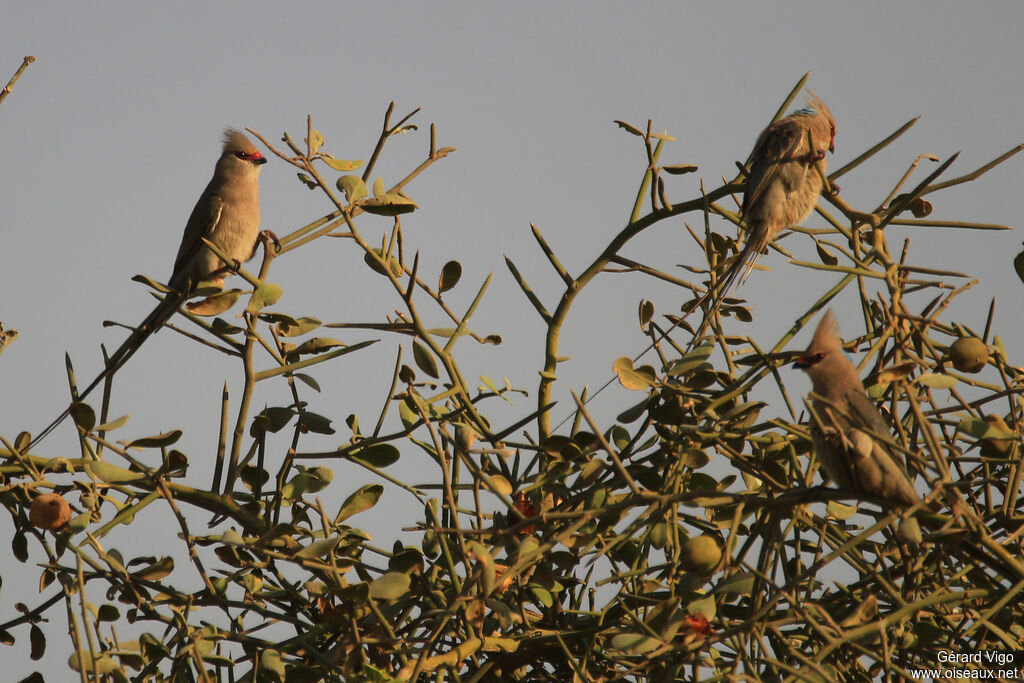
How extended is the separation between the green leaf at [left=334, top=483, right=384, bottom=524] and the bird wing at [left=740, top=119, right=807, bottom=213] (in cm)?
139

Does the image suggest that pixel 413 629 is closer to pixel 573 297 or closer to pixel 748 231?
pixel 573 297

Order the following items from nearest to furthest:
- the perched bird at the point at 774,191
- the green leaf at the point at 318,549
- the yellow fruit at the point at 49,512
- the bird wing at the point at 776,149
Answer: the green leaf at the point at 318,549 < the yellow fruit at the point at 49,512 < the perched bird at the point at 774,191 < the bird wing at the point at 776,149

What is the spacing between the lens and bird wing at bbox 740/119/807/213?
2.79 m

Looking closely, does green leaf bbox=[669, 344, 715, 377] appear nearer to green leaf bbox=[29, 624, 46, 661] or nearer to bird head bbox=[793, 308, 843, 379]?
bird head bbox=[793, 308, 843, 379]

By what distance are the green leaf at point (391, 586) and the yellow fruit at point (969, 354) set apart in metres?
1.02

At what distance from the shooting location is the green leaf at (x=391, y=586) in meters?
1.62

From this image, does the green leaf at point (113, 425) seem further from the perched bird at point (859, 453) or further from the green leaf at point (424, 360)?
the perched bird at point (859, 453)

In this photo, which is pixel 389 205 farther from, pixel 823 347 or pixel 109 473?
pixel 823 347

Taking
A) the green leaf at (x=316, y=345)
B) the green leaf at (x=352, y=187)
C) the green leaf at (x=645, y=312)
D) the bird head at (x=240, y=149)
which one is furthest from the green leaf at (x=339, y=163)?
the bird head at (x=240, y=149)

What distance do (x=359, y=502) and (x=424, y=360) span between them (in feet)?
1.00

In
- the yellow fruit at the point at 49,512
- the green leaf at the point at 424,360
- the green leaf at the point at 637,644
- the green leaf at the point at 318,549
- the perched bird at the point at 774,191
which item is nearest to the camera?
the green leaf at the point at 637,644

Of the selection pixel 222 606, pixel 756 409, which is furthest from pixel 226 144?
pixel 756 409

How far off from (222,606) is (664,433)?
89 centimetres

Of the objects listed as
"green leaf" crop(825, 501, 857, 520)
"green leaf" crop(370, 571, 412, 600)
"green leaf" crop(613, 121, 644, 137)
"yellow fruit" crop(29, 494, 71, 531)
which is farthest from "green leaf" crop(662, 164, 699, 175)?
"yellow fruit" crop(29, 494, 71, 531)
